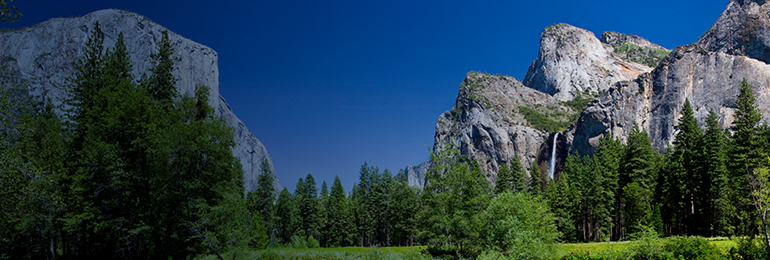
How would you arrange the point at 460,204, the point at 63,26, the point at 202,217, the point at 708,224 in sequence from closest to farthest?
the point at 202,217, the point at 460,204, the point at 708,224, the point at 63,26

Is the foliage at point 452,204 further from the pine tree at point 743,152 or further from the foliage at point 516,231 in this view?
the pine tree at point 743,152

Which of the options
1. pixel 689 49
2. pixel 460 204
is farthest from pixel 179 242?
pixel 689 49

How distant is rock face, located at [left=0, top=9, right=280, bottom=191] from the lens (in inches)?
3895

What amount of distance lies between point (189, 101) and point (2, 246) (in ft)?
41.0

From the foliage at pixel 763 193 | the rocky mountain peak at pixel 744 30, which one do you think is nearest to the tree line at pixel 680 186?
the foliage at pixel 763 193

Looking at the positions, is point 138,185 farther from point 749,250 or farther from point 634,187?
point 634,187

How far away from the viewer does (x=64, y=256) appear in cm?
2362

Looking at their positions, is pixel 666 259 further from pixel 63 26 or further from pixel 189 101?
pixel 63 26

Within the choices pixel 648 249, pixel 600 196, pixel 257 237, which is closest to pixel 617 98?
pixel 600 196

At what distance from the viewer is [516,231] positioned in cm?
2220

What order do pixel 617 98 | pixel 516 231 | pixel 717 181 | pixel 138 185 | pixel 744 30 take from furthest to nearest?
pixel 617 98 → pixel 744 30 → pixel 717 181 → pixel 516 231 → pixel 138 185

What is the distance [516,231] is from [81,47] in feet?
416

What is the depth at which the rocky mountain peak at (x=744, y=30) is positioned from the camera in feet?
323

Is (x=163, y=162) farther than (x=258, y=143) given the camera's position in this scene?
No
